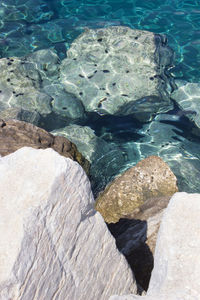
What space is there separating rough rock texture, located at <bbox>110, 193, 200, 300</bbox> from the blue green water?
22.2 ft

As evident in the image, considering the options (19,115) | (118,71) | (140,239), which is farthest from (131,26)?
(140,239)

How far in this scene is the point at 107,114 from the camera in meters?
7.55

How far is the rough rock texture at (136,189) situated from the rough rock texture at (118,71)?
225 cm

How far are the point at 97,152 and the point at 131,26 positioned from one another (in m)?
5.62

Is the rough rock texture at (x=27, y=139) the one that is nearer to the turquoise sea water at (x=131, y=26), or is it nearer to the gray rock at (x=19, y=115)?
the gray rock at (x=19, y=115)

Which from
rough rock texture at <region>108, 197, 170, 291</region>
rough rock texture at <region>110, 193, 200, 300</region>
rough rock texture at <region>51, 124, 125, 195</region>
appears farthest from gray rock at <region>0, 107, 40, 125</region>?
rough rock texture at <region>110, 193, 200, 300</region>

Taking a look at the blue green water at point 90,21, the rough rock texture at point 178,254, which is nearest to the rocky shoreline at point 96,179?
the rough rock texture at point 178,254

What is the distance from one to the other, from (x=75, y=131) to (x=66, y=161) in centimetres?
425

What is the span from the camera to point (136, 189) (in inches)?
212

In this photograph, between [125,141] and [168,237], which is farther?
[125,141]

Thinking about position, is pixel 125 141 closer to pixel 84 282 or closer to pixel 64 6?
pixel 84 282

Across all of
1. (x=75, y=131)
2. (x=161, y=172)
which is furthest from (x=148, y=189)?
(x=75, y=131)

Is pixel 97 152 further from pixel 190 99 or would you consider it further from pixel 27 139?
pixel 190 99

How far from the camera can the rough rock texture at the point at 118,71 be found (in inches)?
299
